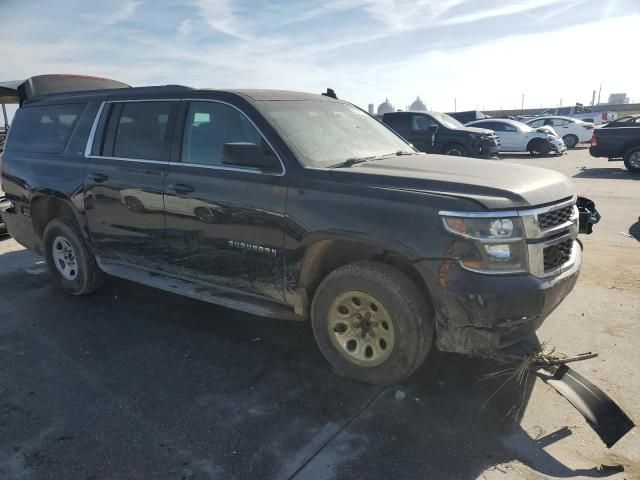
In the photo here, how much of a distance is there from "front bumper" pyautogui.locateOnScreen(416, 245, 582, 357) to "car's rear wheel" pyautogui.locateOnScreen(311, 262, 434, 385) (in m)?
0.15

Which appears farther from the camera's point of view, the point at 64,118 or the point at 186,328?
the point at 64,118

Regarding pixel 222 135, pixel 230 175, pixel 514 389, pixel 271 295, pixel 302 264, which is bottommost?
pixel 514 389

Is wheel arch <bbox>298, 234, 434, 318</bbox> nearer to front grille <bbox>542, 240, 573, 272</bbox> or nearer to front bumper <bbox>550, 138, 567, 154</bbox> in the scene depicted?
front grille <bbox>542, 240, 573, 272</bbox>

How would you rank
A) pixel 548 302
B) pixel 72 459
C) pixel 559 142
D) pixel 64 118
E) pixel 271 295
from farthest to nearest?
pixel 559 142 → pixel 64 118 → pixel 271 295 → pixel 548 302 → pixel 72 459

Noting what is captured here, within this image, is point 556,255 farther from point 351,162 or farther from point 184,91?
point 184,91

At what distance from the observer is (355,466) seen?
259cm

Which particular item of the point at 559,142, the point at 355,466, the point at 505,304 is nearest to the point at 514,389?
the point at 505,304

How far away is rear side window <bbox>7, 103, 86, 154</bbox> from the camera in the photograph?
193 inches

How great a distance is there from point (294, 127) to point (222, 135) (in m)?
0.58

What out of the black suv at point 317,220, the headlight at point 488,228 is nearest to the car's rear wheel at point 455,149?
the black suv at point 317,220

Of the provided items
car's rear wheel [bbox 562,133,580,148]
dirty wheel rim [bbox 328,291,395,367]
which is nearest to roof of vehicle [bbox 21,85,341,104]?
dirty wheel rim [bbox 328,291,395,367]

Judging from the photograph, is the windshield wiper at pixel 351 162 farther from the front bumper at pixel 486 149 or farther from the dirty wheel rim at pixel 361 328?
the front bumper at pixel 486 149

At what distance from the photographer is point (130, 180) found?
4254mm

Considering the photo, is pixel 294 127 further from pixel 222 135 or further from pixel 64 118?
pixel 64 118
